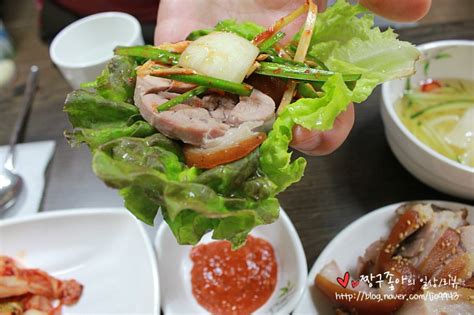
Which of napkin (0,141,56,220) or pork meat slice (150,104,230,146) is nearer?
pork meat slice (150,104,230,146)

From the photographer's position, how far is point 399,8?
1580 millimetres

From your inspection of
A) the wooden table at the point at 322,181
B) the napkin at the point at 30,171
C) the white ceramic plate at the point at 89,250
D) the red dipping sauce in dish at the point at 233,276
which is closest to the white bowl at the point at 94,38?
the wooden table at the point at 322,181

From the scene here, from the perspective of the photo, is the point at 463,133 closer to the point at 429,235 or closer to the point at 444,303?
the point at 429,235

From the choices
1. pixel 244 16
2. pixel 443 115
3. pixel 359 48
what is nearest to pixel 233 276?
pixel 359 48

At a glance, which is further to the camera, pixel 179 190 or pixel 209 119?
pixel 209 119

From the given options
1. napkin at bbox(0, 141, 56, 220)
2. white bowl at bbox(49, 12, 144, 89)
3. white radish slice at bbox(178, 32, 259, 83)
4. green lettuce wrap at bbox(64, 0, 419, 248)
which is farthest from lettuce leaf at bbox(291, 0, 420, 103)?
napkin at bbox(0, 141, 56, 220)

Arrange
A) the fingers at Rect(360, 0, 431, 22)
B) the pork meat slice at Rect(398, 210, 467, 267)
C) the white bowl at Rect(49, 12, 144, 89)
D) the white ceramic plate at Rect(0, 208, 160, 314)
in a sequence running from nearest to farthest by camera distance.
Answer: the fingers at Rect(360, 0, 431, 22) < the pork meat slice at Rect(398, 210, 467, 267) < the white ceramic plate at Rect(0, 208, 160, 314) < the white bowl at Rect(49, 12, 144, 89)

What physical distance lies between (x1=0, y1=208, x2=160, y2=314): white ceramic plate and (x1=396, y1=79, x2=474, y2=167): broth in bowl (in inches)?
53.5

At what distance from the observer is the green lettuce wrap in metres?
1.07

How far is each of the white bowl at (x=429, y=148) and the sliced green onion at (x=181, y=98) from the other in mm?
993

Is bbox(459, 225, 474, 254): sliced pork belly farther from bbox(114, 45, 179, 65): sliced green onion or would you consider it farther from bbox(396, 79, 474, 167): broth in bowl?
bbox(114, 45, 179, 65): sliced green onion

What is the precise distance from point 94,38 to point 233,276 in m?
1.73

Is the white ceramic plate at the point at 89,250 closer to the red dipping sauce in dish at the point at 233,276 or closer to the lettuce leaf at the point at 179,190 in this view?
the red dipping sauce in dish at the point at 233,276

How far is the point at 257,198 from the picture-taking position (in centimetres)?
116
